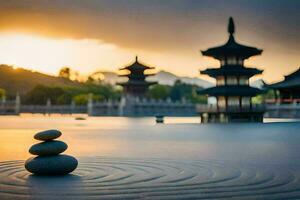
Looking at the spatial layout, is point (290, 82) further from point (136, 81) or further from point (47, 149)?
point (47, 149)

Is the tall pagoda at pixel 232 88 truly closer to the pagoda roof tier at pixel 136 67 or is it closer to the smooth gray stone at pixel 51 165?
the smooth gray stone at pixel 51 165

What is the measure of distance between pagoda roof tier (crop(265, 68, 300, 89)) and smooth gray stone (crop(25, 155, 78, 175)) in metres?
64.9

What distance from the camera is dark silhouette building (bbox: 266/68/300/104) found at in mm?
74625

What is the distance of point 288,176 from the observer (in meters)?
12.6

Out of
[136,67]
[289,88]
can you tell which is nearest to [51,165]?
[289,88]

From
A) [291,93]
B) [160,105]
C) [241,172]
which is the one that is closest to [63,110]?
[160,105]

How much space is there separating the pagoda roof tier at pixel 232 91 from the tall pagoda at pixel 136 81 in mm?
55294

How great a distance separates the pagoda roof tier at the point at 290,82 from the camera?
242ft

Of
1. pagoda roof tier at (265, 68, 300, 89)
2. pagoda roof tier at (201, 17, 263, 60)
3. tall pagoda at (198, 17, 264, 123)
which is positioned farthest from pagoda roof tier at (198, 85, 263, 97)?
pagoda roof tier at (265, 68, 300, 89)

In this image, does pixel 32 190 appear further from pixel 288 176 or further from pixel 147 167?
pixel 288 176

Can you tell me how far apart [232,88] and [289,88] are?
744 inches

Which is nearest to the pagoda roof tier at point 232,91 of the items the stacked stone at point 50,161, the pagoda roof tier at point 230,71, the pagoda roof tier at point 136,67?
the pagoda roof tier at point 230,71

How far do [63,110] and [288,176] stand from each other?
117015 mm

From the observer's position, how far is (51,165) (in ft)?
41.7
